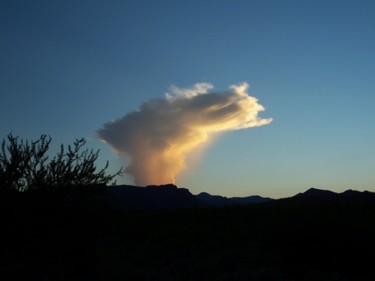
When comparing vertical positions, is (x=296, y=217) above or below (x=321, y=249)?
above

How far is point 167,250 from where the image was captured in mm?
20844

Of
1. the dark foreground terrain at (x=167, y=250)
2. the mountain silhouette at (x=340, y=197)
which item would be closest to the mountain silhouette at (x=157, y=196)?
the mountain silhouette at (x=340, y=197)

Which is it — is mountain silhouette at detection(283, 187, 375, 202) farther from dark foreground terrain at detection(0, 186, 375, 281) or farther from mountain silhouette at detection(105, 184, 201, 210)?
mountain silhouette at detection(105, 184, 201, 210)

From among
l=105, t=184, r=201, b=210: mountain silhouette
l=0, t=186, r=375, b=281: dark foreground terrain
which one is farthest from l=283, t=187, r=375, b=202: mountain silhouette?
l=105, t=184, r=201, b=210: mountain silhouette

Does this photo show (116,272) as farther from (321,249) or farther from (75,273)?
(321,249)

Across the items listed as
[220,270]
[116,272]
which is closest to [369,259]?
[220,270]

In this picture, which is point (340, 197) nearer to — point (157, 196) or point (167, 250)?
point (167, 250)

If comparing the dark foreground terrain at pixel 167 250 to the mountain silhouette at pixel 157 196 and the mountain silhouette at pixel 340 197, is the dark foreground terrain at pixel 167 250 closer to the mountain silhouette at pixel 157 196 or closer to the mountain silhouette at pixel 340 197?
the mountain silhouette at pixel 340 197

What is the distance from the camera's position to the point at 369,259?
15.3 metres

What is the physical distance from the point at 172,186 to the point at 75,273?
14922 centimetres

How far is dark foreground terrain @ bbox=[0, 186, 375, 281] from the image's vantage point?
43.7 feet

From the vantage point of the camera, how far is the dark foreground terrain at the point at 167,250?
43.7 ft

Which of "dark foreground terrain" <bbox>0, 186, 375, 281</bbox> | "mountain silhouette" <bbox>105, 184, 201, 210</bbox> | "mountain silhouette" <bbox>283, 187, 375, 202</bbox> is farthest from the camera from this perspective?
"mountain silhouette" <bbox>105, 184, 201, 210</bbox>

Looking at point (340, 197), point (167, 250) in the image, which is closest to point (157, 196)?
point (340, 197)
